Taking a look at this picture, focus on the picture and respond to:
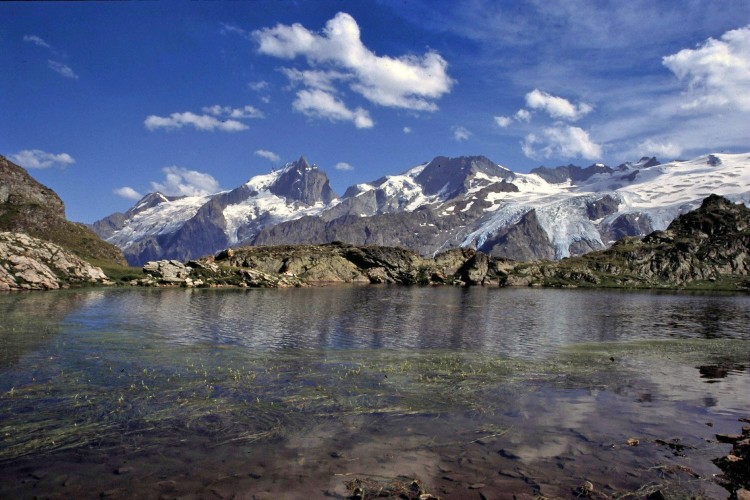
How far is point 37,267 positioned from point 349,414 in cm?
10582

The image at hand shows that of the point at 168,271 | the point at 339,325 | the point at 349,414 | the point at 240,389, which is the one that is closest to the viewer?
the point at 349,414

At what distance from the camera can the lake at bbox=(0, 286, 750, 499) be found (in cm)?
1636

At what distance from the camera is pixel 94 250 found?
648ft

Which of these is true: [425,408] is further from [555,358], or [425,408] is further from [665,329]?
[665,329]

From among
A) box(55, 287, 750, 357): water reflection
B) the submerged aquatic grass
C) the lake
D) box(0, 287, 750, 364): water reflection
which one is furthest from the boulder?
the submerged aquatic grass

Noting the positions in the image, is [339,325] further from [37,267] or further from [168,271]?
[168,271]

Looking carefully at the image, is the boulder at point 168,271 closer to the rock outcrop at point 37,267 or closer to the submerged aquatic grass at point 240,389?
the rock outcrop at point 37,267

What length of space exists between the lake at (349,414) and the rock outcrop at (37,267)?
57725mm

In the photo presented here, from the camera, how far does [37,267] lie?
99938 mm

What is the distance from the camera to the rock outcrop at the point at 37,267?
3711 inches

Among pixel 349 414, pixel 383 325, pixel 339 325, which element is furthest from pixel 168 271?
pixel 349 414

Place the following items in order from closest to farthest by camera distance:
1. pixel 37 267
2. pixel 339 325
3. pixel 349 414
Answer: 1. pixel 349 414
2. pixel 339 325
3. pixel 37 267

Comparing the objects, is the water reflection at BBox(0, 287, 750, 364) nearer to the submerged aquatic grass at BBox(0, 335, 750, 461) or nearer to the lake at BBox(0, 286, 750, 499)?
the lake at BBox(0, 286, 750, 499)

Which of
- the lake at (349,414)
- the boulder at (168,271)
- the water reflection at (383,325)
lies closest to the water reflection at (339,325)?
the water reflection at (383,325)
